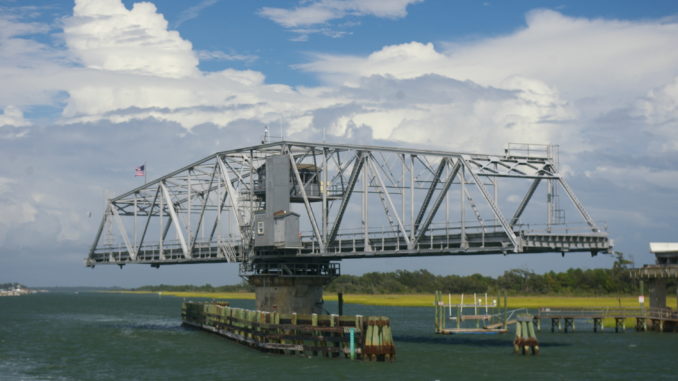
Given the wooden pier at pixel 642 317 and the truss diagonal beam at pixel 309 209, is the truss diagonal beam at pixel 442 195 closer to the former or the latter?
the truss diagonal beam at pixel 309 209

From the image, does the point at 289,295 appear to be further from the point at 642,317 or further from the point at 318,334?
the point at 642,317

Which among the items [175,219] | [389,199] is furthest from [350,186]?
[175,219]

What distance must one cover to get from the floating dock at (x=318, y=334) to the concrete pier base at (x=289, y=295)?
4.77m

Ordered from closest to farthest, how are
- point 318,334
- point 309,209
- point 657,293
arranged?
1. point 318,334
2. point 309,209
3. point 657,293

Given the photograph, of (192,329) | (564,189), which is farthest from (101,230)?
(564,189)

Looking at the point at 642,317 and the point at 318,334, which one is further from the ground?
the point at 642,317

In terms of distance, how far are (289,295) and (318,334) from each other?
18.0 m

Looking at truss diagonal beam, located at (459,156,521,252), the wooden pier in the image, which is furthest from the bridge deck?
the wooden pier

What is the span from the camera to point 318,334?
5809 centimetres

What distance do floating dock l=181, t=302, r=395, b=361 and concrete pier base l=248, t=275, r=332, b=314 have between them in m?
4.77

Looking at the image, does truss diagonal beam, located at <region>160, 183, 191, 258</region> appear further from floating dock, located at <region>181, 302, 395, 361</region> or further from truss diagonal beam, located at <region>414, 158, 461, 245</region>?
truss diagonal beam, located at <region>414, 158, 461, 245</region>

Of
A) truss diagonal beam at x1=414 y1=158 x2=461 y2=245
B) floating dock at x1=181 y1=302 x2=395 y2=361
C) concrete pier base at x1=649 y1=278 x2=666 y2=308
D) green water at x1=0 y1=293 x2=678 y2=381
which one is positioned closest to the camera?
green water at x1=0 y1=293 x2=678 y2=381

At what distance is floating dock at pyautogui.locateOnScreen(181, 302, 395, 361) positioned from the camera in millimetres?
53375

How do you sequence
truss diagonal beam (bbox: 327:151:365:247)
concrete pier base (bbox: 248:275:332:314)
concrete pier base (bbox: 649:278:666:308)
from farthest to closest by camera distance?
concrete pier base (bbox: 649:278:666:308) → concrete pier base (bbox: 248:275:332:314) → truss diagonal beam (bbox: 327:151:365:247)
